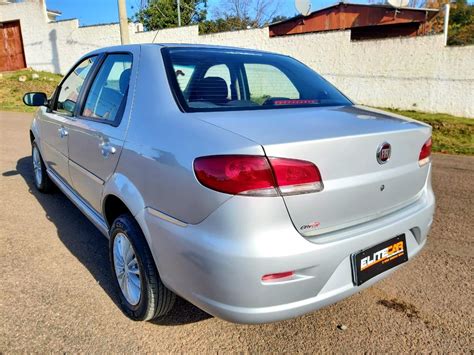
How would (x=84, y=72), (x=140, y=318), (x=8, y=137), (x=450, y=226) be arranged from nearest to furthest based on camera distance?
(x=140, y=318), (x=84, y=72), (x=450, y=226), (x=8, y=137)

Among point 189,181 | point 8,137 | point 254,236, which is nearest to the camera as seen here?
point 254,236

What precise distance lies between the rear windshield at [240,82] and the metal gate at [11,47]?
22810mm

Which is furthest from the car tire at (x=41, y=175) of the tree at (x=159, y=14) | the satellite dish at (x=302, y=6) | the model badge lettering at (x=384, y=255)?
the tree at (x=159, y=14)

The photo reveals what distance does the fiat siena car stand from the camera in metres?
1.70

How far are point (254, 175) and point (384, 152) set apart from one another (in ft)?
2.45

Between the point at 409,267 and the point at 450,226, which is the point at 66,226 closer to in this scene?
the point at 409,267

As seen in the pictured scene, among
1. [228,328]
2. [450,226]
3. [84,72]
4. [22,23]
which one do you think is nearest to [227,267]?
[228,328]

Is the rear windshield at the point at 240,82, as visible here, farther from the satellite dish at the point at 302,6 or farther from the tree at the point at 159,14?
the tree at the point at 159,14

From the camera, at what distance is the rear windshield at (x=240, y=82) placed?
7.46ft

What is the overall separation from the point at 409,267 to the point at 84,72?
3109 mm

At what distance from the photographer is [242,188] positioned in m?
1.68

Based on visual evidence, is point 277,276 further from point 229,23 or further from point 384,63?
point 229,23

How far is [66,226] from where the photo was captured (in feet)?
12.6

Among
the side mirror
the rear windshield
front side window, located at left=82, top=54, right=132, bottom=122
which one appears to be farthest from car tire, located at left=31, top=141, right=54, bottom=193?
the rear windshield
